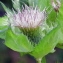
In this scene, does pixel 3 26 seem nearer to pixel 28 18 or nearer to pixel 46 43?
pixel 28 18

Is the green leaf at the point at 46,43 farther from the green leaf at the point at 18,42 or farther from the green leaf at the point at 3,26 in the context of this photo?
the green leaf at the point at 3,26

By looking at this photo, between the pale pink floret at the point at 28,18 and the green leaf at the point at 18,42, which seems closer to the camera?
the green leaf at the point at 18,42

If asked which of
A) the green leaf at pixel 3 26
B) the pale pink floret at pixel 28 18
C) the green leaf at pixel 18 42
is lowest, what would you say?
the green leaf at pixel 3 26

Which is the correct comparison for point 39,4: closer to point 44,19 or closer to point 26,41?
point 44,19

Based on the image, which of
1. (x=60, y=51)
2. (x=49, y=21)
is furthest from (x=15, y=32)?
(x=60, y=51)


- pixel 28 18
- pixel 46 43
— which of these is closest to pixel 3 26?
pixel 28 18

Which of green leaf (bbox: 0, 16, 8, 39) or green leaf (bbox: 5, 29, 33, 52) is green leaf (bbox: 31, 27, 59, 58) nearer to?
green leaf (bbox: 5, 29, 33, 52)

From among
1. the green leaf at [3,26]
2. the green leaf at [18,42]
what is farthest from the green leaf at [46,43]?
the green leaf at [3,26]

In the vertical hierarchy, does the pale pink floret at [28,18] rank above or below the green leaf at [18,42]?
above
